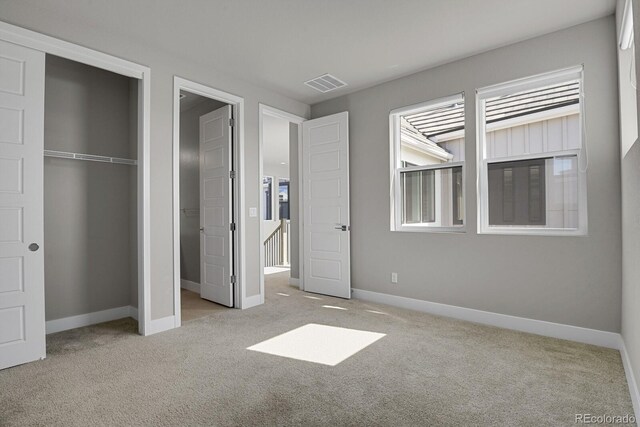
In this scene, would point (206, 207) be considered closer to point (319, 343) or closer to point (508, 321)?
Answer: point (319, 343)

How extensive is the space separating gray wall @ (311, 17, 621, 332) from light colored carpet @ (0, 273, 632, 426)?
409 millimetres

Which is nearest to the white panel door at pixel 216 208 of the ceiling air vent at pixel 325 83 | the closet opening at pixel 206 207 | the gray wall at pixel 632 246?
the closet opening at pixel 206 207

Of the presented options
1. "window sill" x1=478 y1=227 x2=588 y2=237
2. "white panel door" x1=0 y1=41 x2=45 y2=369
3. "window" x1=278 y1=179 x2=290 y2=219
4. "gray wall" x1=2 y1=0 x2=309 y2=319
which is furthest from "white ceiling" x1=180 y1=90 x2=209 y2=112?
"window" x1=278 y1=179 x2=290 y2=219

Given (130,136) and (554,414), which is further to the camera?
(130,136)

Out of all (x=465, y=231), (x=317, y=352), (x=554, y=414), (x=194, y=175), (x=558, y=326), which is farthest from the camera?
(x=194, y=175)

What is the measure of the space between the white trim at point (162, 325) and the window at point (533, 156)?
3.42 metres

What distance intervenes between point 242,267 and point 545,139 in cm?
360

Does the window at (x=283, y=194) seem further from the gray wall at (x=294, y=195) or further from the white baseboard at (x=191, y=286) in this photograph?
the white baseboard at (x=191, y=286)

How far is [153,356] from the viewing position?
9.27 feet

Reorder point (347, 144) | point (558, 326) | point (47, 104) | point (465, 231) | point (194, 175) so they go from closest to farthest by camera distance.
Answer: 1. point (558, 326)
2. point (47, 104)
3. point (465, 231)
4. point (347, 144)
5. point (194, 175)

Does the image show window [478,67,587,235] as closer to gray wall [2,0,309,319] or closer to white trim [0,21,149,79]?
gray wall [2,0,309,319]

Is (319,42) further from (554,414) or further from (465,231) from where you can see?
(554,414)

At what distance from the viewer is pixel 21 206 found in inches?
105

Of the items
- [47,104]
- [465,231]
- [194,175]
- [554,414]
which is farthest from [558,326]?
[47,104]
